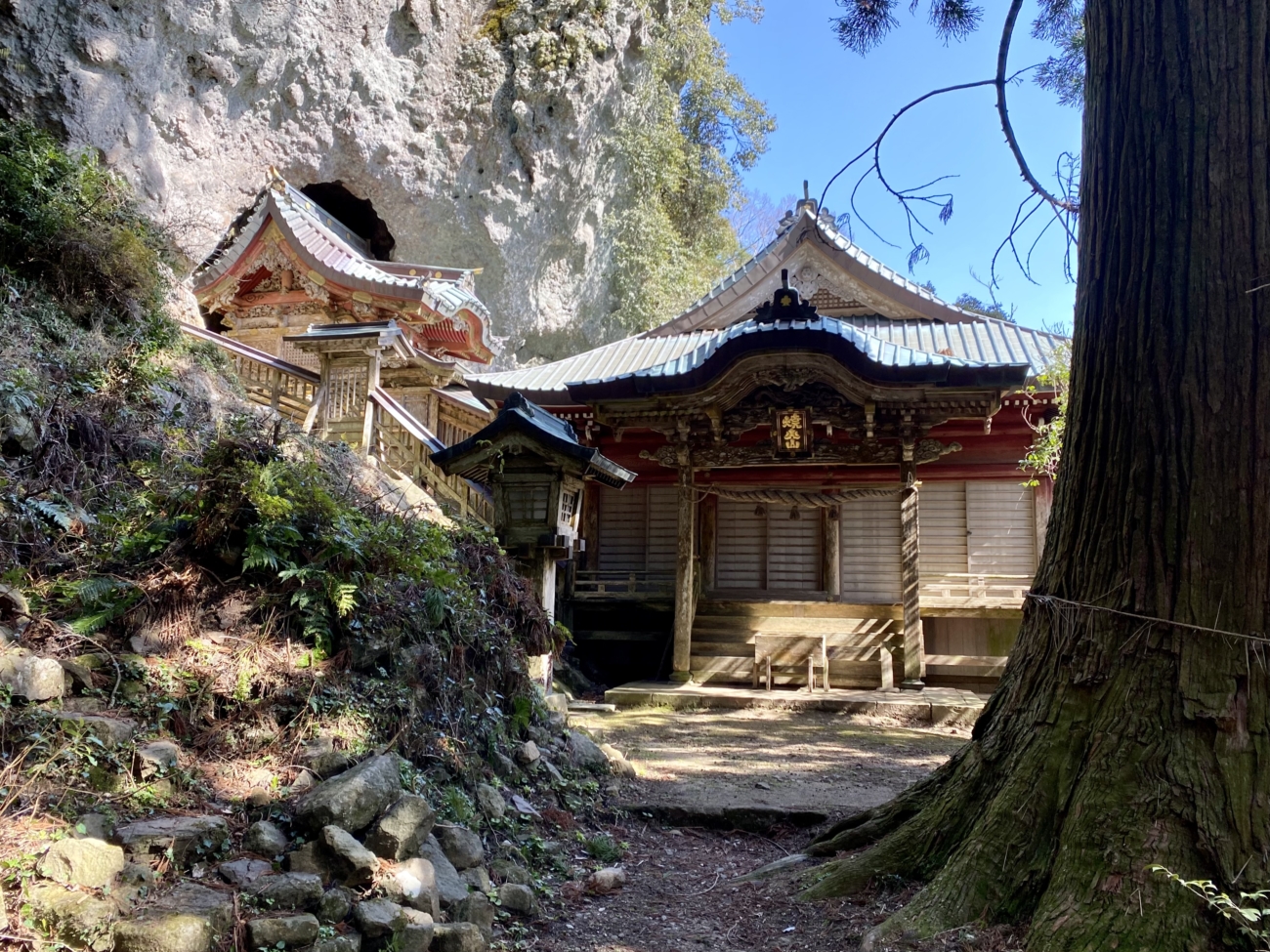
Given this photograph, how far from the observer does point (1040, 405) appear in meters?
10.8

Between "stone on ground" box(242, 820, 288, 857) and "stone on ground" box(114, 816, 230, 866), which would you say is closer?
"stone on ground" box(114, 816, 230, 866)

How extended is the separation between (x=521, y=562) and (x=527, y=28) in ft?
63.3

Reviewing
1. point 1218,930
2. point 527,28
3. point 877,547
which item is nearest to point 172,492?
point 1218,930

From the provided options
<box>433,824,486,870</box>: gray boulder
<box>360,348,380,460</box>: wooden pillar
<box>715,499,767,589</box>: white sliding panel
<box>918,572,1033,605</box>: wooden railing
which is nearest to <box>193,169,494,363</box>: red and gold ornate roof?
<box>360,348,380,460</box>: wooden pillar

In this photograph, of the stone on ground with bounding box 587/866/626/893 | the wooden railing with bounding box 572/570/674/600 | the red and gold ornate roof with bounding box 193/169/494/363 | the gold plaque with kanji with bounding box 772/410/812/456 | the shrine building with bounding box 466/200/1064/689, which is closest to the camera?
the stone on ground with bounding box 587/866/626/893

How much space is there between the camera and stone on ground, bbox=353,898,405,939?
8.63 ft

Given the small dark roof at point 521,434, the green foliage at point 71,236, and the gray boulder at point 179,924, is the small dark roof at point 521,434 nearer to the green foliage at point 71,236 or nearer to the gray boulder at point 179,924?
the green foliage at point 71,236

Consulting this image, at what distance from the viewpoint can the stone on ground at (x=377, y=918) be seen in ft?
8.63

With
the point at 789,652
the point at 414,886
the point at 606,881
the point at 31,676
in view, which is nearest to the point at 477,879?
the point at 414,886

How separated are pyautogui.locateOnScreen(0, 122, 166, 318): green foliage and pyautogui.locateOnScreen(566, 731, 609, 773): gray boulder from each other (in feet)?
19.2

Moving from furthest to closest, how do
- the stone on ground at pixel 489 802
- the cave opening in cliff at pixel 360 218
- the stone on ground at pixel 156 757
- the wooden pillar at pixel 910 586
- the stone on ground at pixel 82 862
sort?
the cave opening in cliff at pixel 360 218, the wooden pillar at pixel 910 586, the stone on ground at pixel 489 802, the stone on ground at pixel 156 757, the stone on ground at pixel 82 862

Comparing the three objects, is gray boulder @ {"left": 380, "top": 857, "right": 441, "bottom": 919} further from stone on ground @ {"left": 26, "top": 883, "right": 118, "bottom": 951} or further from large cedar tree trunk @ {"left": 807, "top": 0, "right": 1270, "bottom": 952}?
large cedar tree trunk @ {"left": 807, "top": 0, "right": 1270, "bottom": 952}

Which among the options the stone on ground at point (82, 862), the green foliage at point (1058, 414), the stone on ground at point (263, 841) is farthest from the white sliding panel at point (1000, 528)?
the stone on ground at point (82, 862)

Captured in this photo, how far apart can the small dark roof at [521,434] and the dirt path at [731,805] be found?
2391 millimetres
